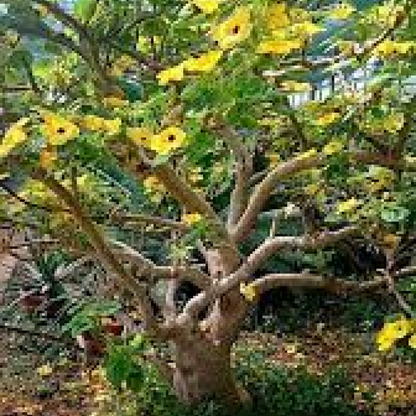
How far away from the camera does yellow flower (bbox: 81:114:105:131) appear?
215 centimetres

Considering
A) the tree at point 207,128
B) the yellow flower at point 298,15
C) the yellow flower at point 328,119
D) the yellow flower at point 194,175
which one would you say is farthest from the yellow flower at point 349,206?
the yellow flower at point 298,15

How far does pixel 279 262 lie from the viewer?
5.80m

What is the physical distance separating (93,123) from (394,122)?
3.41 feet

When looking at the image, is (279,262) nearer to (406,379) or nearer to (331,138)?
(406,379)

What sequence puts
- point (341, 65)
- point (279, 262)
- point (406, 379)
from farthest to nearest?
point (279, 262)
point (406, 379)
point (341, 65)

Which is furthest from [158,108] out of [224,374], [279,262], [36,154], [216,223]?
[279,262]

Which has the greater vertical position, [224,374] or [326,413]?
[224,374]

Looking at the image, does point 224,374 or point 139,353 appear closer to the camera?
point 139,353

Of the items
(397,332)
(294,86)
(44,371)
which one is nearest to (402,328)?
(397,332)

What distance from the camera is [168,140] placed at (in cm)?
207

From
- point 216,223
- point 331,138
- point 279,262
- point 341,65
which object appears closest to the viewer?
point 341,65

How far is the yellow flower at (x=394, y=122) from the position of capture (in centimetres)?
275

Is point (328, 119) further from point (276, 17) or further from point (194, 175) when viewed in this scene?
point (194, 175)

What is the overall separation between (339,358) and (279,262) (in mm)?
899
